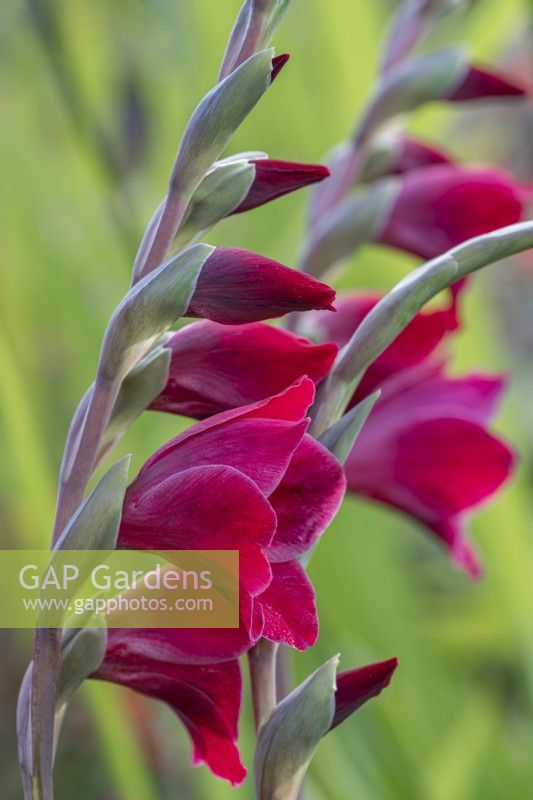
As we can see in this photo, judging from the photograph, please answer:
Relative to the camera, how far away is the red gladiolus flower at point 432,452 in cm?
61

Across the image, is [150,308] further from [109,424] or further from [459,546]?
[459,546]

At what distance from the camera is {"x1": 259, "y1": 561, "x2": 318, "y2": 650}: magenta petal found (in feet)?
1.32

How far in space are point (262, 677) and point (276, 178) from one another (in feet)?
0.62

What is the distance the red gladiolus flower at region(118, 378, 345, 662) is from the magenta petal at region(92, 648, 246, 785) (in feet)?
0.11

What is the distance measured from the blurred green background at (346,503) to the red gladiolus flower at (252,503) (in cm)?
48

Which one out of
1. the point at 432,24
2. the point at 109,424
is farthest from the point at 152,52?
the point at 109,424

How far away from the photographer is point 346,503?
117cm

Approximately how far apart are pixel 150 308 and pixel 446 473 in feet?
0.87

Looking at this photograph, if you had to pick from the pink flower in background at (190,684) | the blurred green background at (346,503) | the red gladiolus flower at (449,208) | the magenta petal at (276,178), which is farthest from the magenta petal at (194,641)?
the blurred green background at (346,503)

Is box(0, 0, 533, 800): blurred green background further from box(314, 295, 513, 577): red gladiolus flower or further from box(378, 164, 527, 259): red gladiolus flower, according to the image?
box(314, 295, 513, 577): red gladiolus flower

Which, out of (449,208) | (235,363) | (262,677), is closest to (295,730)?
(262,677)

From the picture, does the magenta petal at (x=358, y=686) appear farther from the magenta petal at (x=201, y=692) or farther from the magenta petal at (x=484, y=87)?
the magenta petal at (x=484, y=87)

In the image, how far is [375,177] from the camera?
743 mm

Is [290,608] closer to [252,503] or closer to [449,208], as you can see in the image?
[252,503]
